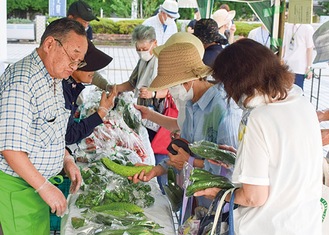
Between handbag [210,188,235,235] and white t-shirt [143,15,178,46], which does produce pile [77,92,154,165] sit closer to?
handbag [210,188,235,235]

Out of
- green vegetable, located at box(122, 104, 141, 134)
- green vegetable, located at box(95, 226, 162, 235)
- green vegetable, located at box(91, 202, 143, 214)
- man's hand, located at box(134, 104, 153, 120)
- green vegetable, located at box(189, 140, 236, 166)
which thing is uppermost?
green vegetable, located at box(189, 140, 236, 166)

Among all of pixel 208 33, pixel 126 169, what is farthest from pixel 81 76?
pixel 208 33

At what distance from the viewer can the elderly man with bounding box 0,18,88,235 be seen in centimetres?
228

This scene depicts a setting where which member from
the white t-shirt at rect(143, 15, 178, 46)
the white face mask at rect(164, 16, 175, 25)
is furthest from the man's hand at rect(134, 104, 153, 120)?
the white face mask at rect(164, 16, 175, 25)

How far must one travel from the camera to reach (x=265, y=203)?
195 centimetres

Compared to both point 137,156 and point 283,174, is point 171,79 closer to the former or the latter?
point 283,174

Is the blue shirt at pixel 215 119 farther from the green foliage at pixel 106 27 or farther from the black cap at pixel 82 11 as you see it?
the green foliage at pixel 106 27

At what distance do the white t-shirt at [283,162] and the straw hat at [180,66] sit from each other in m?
0.66

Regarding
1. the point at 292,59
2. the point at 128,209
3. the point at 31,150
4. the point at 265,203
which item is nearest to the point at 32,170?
the point at 31,150

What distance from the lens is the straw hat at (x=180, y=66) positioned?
2.59 m

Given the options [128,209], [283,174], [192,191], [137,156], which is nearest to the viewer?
[283,174]

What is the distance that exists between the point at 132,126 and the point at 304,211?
7.56 feet

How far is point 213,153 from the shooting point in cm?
232

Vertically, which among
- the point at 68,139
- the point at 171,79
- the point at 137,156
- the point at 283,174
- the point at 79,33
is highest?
the point at 79,33
